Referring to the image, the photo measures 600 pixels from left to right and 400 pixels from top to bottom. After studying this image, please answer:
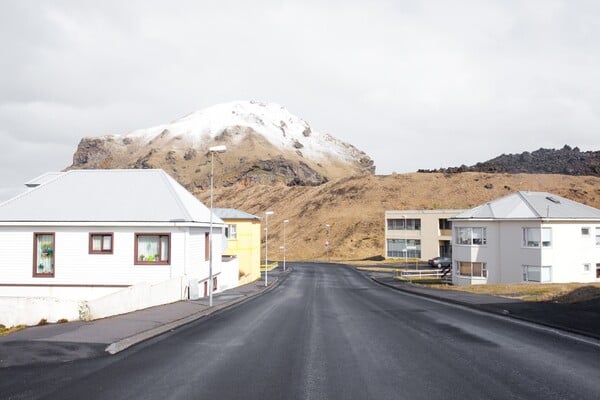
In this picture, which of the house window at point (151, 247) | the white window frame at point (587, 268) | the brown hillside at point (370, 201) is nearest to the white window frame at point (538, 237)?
the white window frame at point (587, 268)

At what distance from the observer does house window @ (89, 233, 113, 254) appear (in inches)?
1298

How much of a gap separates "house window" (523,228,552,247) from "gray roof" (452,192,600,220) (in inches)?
44.7

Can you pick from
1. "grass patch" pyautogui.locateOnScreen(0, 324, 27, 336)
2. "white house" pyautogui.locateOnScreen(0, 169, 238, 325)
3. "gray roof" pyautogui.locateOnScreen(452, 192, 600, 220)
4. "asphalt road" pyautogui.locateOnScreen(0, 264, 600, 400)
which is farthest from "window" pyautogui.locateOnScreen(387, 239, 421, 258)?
"grass patch" pyautogui.locateOnScreen(0, 324, 27, 336)

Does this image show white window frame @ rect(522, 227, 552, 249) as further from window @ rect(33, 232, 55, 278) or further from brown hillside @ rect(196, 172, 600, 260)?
brown hillside @ rect(196, 172, 600, 260)

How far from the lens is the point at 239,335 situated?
18.9 metres

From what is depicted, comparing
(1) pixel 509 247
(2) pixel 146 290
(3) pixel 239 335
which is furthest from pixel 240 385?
(1) pixel 509 247

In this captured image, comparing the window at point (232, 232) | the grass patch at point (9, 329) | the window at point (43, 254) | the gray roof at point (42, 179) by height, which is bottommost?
the grass patch at point (9, 329)

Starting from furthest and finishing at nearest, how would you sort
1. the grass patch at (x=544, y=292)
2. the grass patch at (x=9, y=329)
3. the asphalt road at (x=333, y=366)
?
the grass patch at (x=544, y=292), the grass patch at (x=9, y=329), the asphalt road at (x=333, y=366)

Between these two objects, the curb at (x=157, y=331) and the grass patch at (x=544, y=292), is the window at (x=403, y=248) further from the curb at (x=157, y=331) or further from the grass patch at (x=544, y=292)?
the curb at (x=157, y=331)

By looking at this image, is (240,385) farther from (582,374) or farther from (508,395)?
(582,374)

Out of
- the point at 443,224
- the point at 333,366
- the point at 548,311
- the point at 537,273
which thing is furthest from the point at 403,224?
the point at 333,366

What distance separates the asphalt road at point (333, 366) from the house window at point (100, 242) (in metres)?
13.8

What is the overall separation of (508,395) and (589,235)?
45.6 m

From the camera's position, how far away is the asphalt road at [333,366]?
1112 cm
